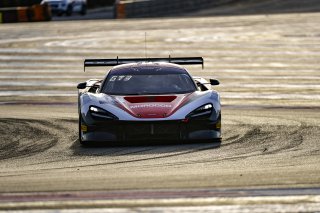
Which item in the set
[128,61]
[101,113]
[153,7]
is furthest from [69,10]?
[101,113]

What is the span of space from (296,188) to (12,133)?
266 inches

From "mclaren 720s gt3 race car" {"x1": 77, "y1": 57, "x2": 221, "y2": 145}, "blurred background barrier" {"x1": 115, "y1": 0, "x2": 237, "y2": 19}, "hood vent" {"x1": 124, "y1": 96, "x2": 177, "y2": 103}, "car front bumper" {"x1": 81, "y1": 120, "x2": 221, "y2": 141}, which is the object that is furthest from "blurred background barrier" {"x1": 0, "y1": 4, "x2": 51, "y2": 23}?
"car front bumper" {"x1": 81, "y1": 120, "x2": 221, "y2": 141}

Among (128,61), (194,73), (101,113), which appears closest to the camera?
(101,113)

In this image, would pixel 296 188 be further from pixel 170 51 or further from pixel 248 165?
pixel 170 51

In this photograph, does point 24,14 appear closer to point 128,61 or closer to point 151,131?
point 128,61

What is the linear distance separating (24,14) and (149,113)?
29948 mm

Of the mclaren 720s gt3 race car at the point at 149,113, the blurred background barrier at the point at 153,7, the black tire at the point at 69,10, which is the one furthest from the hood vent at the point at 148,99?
the black tire at the point at 69,10

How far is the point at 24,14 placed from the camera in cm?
4378

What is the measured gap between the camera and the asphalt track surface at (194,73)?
11453mm

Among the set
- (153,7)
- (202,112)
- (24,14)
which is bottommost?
(153,7)

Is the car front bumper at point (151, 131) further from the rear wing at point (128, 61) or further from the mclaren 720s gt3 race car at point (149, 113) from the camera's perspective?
the rear wing at point (128, 61)

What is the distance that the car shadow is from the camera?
45.6 ft

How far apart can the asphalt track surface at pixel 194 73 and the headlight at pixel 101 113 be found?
15.6 inches

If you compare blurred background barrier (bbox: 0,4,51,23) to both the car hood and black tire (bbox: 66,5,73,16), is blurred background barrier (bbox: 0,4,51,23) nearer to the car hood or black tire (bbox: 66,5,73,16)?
black tire (bbox: 66,5,73,16)
